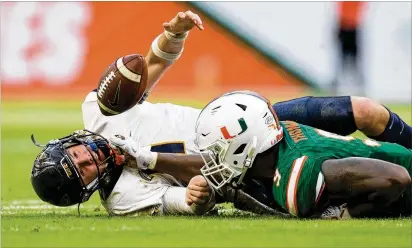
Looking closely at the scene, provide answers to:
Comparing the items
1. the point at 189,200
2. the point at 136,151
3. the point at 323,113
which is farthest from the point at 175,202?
the point at 323,113

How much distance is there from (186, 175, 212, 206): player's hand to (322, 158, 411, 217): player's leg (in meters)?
0.63

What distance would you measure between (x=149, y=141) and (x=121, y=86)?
0.41 m

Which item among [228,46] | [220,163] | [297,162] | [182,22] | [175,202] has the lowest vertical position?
[228,46]

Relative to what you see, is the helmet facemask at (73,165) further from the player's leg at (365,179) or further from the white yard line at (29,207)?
the player's leg at (365,179)

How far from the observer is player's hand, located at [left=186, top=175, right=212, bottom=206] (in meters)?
5.51

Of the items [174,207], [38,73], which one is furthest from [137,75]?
[38,73]

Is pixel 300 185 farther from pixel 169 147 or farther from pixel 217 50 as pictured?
pixel 217 50

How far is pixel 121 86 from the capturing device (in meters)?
5.93

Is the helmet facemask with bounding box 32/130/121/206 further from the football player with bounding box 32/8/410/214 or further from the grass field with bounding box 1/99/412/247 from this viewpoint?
the grass field with bounding box 1/99/412/247

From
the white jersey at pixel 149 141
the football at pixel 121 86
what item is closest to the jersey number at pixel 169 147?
the white jersey at pixel 149 141

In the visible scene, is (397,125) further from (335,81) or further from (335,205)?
(335,81)

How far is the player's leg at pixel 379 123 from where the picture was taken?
5957 millimetres

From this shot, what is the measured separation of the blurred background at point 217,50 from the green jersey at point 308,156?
31.0ft

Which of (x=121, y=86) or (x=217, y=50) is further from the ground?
(x=121, y=86)
